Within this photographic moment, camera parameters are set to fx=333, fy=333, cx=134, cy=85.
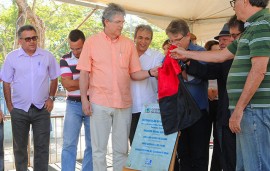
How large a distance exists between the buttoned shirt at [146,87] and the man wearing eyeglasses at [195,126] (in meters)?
0.35

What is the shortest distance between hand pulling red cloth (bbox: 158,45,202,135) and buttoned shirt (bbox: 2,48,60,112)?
1.47m

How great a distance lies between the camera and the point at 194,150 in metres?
3.10

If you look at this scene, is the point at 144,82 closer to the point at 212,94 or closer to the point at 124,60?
the point at 124,60

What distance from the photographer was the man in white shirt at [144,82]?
322cm

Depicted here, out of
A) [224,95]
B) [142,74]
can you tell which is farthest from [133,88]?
[224,95]

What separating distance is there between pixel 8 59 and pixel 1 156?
1.03 metres

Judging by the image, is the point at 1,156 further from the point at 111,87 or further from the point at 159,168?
the point at 159,168

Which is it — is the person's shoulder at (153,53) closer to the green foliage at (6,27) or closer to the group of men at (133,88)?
the group of men at (133,88)

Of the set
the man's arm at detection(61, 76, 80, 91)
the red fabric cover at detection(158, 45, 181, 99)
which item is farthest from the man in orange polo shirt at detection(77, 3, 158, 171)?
the man's arm at detection(61, 76, 80, 91)

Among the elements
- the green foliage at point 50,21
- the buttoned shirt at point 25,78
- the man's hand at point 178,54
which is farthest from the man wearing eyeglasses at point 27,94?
the green foliage at point 50,21

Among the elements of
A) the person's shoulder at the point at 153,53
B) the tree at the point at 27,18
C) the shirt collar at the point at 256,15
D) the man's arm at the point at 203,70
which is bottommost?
the man's arm at the point at 203,70

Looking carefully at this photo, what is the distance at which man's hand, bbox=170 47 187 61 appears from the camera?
268 cm

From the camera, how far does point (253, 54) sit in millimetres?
1957

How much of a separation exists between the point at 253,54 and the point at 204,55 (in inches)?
24.0
